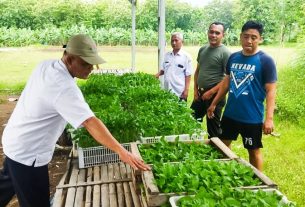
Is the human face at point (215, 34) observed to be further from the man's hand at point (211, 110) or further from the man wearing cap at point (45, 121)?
the man wearing cap at point (45, 121)

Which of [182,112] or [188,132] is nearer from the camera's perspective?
[188,132]

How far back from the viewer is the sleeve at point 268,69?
3.51 m

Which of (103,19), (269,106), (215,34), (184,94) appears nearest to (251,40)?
(269,106)

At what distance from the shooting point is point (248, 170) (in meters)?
2.64

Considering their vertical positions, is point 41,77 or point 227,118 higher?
point 41,77

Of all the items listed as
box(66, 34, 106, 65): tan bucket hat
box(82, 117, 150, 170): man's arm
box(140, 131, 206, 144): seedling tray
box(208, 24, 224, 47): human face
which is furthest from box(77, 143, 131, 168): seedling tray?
box(208, 24, 224, 47): human face

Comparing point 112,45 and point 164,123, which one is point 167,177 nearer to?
point 164,123

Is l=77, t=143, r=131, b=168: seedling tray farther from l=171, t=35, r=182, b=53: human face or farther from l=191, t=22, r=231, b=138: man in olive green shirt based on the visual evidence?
l=171, t=35, r=182, b=53: human face

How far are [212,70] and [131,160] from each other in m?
2.97

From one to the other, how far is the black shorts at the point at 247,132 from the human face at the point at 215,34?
4.88ft

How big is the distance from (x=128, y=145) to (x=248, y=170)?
5.91 feet

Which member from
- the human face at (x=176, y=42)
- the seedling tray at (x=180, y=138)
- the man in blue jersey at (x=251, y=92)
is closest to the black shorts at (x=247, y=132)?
the man in blue jersey at (x=251, y=92)

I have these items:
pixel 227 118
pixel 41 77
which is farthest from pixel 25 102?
pixel 227 118

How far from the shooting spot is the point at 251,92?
3672 millimetres
